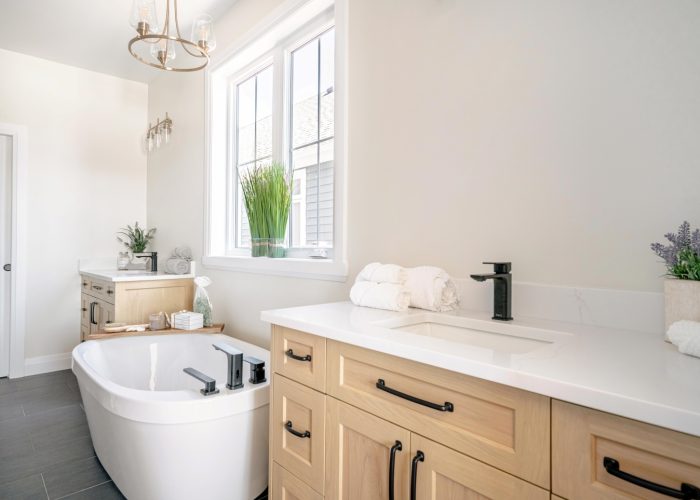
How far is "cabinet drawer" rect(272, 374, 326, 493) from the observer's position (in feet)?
3.65

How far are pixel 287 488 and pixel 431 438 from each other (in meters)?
0.66

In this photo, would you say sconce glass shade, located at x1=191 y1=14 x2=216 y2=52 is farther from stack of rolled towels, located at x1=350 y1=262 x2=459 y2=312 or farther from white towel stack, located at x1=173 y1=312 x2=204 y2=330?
white towel stack, located at x1=173 y1=312 x2=204 y2=330

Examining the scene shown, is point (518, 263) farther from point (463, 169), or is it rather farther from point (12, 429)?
point (12, 429)

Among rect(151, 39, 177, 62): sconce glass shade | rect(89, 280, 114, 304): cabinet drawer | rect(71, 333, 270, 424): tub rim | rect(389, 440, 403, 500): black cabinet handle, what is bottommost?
rect(71, 333, 270, 424): tub rim

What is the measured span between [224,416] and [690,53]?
1.78 meters

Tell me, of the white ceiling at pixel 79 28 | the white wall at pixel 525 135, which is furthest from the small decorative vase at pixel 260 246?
the white ceiling at pixel 79 28

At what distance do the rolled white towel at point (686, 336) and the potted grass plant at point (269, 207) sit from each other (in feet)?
6.05

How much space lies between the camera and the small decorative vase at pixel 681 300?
834 mm

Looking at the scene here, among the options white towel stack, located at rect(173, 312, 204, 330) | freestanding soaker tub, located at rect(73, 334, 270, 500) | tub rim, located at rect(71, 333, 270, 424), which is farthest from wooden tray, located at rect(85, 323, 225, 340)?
tub rim, located at rect(71, 333, 270, 424)

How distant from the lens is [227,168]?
299 centimetres

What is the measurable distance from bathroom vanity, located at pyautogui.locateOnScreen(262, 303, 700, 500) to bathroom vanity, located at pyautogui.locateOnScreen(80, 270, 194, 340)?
2.10m

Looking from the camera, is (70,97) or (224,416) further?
(70,97)

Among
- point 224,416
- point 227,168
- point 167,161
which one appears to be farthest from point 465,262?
point 167,161

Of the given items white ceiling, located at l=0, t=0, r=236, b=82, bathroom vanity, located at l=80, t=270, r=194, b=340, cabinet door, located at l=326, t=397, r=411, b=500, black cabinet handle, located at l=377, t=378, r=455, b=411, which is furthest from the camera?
bathroom vanity, located at l=80, t=270, r=194, b=340
